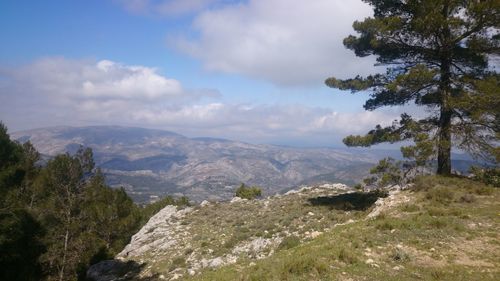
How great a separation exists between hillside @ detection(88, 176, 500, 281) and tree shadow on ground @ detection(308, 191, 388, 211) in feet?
0.24

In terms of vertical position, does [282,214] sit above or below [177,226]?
above

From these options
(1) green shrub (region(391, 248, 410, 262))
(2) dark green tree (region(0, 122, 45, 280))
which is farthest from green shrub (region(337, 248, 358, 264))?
(2) dark green tree (region(0, 122, 45, 280))

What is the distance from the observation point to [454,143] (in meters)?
21.2

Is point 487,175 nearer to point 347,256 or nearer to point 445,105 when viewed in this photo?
point 445,105

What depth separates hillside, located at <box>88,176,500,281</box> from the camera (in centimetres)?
1138

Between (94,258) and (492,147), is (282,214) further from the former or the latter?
(94,258)

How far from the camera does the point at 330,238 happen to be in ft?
48.6

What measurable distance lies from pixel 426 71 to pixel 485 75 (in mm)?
4752

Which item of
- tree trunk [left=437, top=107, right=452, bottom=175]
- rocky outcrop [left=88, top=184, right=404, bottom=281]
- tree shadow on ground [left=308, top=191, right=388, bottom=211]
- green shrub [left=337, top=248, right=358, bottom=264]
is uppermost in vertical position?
tree trunk [left=437, top=107, right=452, bottom=175]

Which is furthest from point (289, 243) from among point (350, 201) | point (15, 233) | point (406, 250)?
point (15, 233)

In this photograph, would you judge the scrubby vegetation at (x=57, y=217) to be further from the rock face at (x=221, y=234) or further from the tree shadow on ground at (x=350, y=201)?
the tree shadow on ground at (x=350, y=201)

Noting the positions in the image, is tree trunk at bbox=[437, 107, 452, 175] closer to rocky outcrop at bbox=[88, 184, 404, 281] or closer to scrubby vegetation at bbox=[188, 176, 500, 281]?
rocky outcrop at bbox=[88, 184, 404, 281]

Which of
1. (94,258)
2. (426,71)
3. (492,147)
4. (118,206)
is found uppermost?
(426,71)

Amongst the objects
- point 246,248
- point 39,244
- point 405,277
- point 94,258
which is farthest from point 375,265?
point 94,258
